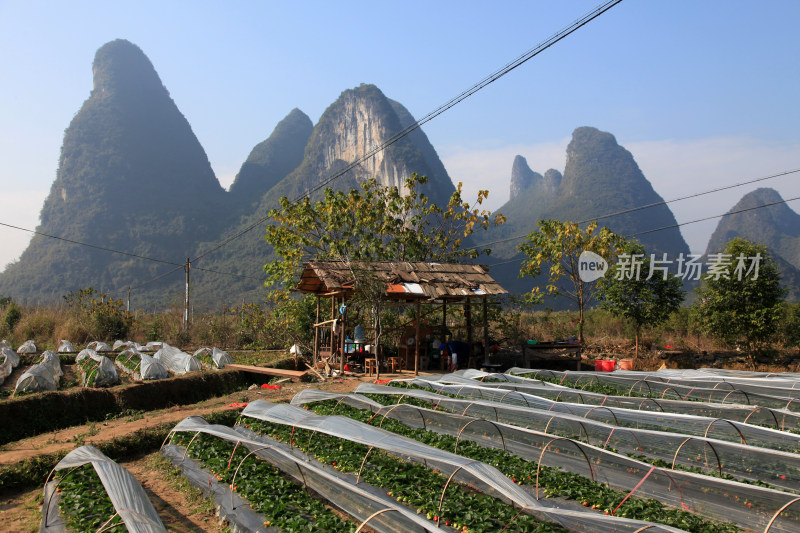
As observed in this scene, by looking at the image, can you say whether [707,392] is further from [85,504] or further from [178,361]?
[178,361]

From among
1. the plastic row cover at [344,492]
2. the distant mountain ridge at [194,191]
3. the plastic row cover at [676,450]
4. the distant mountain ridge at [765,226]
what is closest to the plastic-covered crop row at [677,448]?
the plastic row cover at [676,450]

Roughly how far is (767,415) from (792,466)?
295 centimetres

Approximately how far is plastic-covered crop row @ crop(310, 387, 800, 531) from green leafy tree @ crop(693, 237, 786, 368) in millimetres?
11424

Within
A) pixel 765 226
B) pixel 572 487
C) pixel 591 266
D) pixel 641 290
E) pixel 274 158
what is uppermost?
pixel 274 158

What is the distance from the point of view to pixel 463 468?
16.5 feet

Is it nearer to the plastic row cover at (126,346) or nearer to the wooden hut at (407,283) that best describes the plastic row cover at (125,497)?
the wooden hut at (407,283)

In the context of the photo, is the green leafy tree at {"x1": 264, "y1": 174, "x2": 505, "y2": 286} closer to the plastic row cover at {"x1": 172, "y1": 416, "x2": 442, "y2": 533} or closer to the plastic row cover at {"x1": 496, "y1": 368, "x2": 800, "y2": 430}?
the plastic row cover at {"x1": 496, "y1": 368, "x2": 800, "y2": 430}

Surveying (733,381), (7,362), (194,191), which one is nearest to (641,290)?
(733,381)

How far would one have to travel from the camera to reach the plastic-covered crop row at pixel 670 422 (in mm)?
6664

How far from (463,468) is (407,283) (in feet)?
29.0

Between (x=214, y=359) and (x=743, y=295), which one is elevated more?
(x=743, y=295)

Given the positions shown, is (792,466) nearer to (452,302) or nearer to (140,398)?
(452,302)

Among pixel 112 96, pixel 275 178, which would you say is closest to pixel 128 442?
pixel 275 178

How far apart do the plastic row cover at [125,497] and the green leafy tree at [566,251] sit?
1429 cm
